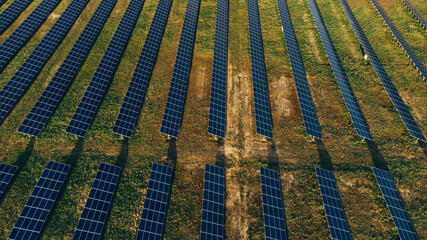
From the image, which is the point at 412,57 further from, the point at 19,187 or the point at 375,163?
the point at 19,187

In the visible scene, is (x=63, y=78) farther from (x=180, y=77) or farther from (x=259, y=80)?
(x=259, y=80)

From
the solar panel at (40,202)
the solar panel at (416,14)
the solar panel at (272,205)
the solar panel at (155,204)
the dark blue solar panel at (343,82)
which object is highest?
the solar panel at (416,14)

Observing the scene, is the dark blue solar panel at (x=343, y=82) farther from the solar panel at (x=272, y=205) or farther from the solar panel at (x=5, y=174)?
the solar panel at (x=5, y=174)

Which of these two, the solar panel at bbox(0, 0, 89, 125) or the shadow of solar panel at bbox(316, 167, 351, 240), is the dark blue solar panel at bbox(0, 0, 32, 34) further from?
the shadow of solar panel at bbox(316, 167, 351, 240)

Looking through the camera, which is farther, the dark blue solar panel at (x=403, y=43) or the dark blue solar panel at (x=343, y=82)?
the dark blue solar panel at (x=403, y=43)

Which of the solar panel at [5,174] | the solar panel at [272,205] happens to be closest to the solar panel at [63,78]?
the solar panel at [5,174]
